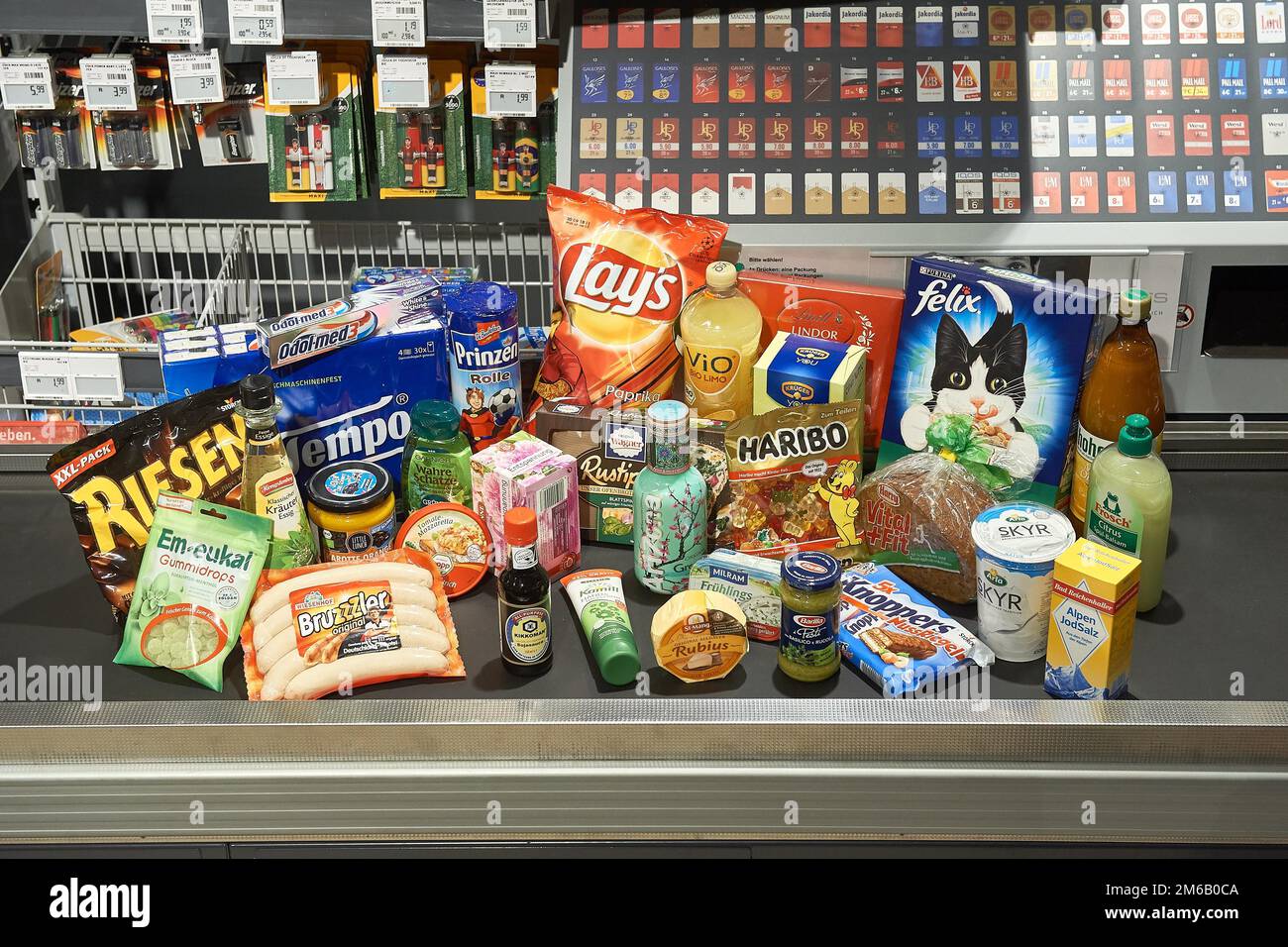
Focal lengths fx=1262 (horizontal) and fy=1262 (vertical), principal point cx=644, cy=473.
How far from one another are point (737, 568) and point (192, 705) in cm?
79

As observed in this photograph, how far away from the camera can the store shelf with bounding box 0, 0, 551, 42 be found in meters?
2.35

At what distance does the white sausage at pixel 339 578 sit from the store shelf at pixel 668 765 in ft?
0.57

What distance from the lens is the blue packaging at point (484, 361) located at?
2.14 meters

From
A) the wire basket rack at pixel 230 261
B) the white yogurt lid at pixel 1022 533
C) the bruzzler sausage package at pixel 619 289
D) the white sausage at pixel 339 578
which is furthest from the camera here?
the wire basket rack at pixel 230 261

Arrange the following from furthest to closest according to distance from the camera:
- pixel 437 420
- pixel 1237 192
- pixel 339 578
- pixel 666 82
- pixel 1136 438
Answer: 1. pixel 666 82
2. pixel 1237 192
3. pixel 437 420
4. pixel 339 578
5. pixel 1136 438

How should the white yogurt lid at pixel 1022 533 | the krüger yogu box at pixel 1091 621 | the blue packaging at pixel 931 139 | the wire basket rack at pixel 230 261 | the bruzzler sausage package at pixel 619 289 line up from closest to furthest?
1. the krüger yogu box at pixel 1091 621
2. the white yogurt lid at pixel 1022 533
3. the bruzzler sausage package at pixel 619 289
4. the blue packaging at pixel 931 139
5. the wire basket rack at pixel 230 261

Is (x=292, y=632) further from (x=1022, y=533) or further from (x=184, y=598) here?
(x=1022, y=533)

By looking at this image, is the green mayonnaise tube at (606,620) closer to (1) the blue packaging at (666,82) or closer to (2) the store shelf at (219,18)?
(1) the blue packaging at (666,82)

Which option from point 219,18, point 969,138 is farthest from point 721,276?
point 219,18

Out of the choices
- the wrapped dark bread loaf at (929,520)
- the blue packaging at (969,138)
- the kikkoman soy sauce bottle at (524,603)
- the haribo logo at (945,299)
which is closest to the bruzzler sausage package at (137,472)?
the kikkoman soy sauce bottle at (524,603)

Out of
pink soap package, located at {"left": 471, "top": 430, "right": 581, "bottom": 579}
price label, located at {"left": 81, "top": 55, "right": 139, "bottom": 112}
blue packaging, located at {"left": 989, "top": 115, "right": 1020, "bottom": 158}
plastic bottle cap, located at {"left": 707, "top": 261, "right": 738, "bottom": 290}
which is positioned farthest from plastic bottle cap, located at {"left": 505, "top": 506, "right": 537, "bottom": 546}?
price label, located at {"left": 81, "top": 55, "right": 139, "bottom": 112}

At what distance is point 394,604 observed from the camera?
6.14 ft

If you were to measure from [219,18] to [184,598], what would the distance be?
Result: 1163 mm
